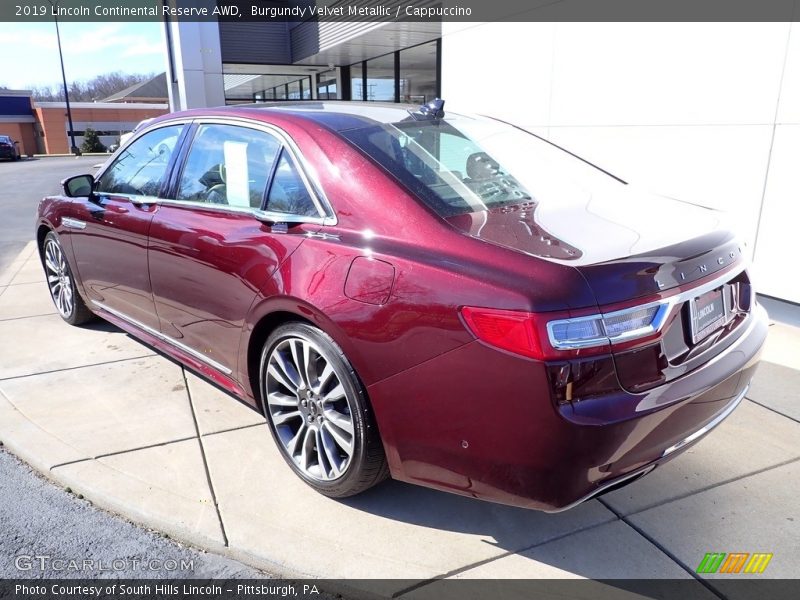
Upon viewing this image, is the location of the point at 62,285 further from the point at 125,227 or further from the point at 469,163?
the point at 469,163

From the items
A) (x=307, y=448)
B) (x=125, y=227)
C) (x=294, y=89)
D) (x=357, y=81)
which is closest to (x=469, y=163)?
(x=307, y=448)

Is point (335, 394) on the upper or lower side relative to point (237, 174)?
lower

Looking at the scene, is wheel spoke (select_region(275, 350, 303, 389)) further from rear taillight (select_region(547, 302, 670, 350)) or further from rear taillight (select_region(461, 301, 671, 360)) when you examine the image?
A: rear taillight (select_region(547, 302, 670, 350))

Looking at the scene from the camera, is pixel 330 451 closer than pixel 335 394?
No

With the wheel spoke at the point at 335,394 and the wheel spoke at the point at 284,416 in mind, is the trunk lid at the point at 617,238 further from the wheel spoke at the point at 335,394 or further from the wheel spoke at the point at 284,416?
the wheel spoke at the point at 284,416

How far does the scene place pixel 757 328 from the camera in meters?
2.71

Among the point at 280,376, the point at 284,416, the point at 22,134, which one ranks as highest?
the point at 280,376

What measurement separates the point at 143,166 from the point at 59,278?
1.76 meters

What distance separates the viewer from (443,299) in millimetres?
2176

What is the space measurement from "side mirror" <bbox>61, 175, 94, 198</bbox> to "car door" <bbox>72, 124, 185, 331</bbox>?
0.06 metres

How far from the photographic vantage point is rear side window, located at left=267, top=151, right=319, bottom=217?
9.09ft

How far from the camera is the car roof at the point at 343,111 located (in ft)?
9.73

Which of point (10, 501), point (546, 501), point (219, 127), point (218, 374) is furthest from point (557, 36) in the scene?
point (10, 501)

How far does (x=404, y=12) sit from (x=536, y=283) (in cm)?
1247
